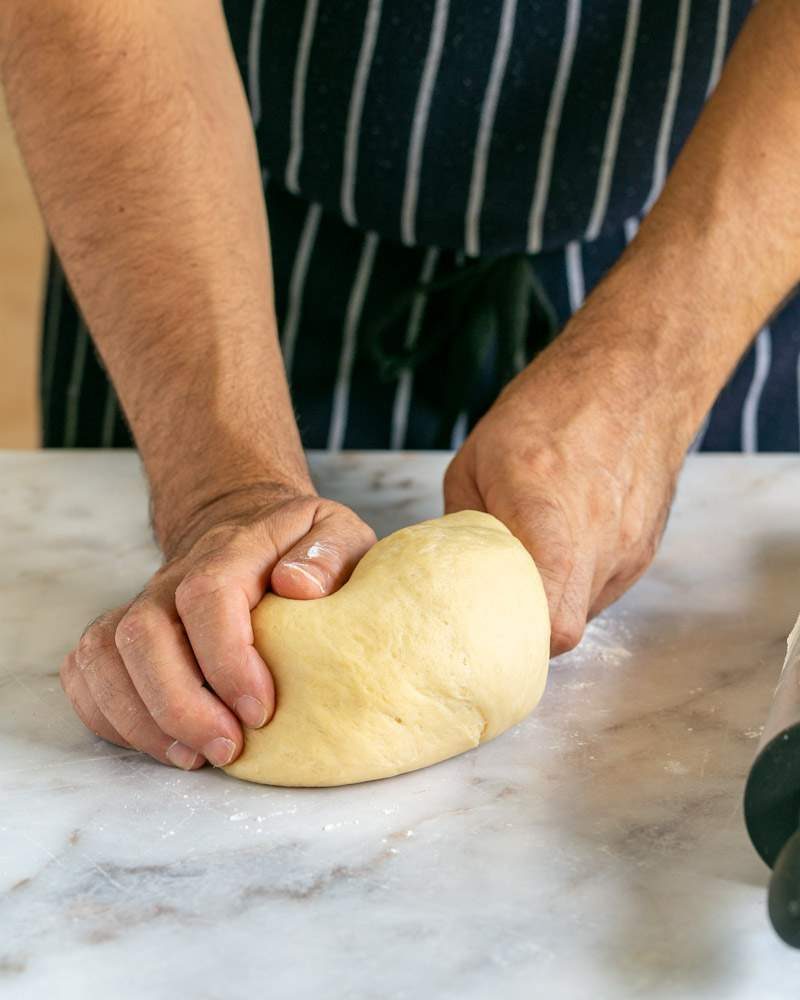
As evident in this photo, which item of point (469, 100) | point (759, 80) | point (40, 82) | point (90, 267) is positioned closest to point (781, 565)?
point (759, 80)

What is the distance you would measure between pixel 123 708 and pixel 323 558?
0.17 meters

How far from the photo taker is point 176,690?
33.3 inches

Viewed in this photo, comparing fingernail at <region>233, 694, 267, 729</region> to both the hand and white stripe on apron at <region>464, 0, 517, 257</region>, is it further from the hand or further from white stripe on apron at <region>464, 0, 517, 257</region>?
white stripe on apron at <region>464, 0, 517, 257</region>

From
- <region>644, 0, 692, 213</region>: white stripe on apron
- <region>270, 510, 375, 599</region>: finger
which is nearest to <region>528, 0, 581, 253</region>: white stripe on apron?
<region>644, 0, 692, 213</region>: white stripe on apron

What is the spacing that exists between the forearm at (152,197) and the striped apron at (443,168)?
18 cm

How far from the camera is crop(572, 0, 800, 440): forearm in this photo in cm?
118

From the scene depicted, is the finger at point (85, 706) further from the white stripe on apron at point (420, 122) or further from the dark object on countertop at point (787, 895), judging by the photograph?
the white stripe on apron at point (420, 122)

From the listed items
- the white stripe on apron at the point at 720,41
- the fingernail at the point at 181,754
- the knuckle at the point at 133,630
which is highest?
the white stripe on apron at the point at 720,41

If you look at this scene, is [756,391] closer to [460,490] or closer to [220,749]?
[460,490]

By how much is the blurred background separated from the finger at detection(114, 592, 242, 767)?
107 inches

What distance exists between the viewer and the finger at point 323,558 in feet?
2.87

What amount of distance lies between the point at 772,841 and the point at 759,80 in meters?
0.78

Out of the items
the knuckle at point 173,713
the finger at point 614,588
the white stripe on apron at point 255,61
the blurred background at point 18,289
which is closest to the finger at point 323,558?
the knuckle at point 173,713

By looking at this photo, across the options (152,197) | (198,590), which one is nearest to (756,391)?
(152,197)
